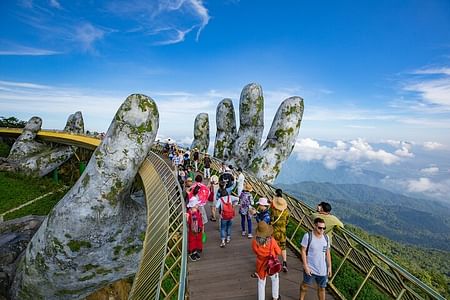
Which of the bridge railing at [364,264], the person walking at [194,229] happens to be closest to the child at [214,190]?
the bridge railing at [364,264]

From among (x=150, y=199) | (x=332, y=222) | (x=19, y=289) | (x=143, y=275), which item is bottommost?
(x=19, y=289)

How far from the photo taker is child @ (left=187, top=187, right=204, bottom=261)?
6.99 metres

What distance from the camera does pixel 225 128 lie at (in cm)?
2395

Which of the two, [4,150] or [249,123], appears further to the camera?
[4,150]

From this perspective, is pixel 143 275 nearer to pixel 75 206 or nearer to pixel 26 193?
pixel 75 206

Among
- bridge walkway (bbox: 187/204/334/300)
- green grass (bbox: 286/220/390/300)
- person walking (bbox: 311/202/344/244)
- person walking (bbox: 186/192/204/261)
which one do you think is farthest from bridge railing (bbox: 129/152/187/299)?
green grass (bbox: 286/220/390/300)

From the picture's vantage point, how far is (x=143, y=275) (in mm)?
6754

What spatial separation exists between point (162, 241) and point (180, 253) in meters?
0.78

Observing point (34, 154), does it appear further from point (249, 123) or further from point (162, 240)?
point (162, 240)

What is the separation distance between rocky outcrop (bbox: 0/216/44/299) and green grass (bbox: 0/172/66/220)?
6.42 m

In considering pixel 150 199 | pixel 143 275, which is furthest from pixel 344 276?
pixel 150 199

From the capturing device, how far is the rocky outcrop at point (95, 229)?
A: 1316cm

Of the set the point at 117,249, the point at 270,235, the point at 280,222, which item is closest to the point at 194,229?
the point at 280,222

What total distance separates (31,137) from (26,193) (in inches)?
392
